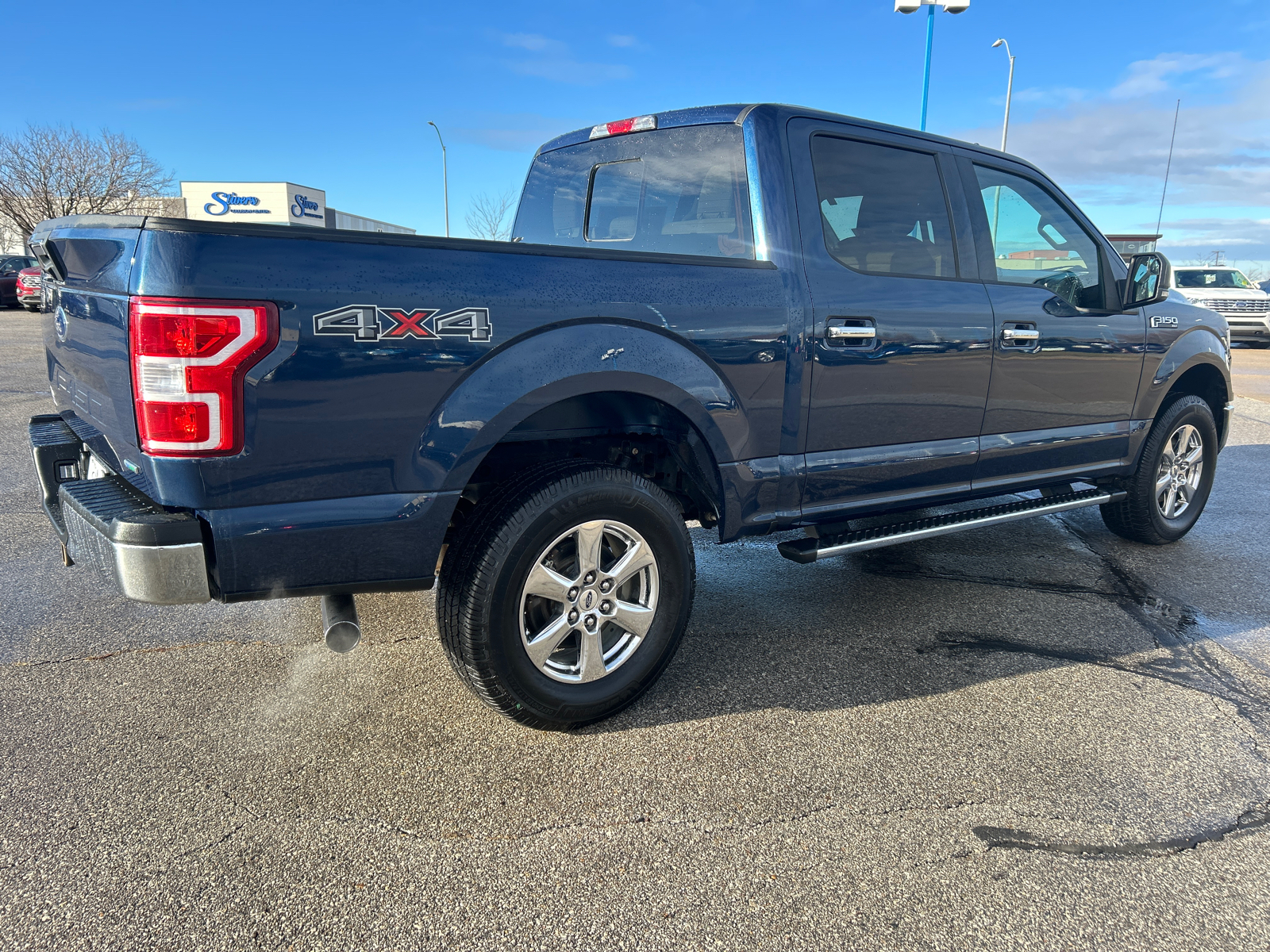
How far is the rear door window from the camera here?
3.32m

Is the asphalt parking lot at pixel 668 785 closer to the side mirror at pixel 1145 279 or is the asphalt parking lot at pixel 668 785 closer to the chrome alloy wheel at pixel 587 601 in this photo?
the chrome alloy wheel at pixel 587 601

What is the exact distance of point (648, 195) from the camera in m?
3.71

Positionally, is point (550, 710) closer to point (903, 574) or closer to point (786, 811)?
point (786, 811)

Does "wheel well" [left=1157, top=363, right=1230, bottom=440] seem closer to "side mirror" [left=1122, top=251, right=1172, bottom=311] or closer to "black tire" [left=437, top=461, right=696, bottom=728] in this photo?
"side mirror" [left=1122, top=251, right=1172, bottom=311]

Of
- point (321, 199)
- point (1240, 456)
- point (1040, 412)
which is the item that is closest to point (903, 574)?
point (1040, 412)

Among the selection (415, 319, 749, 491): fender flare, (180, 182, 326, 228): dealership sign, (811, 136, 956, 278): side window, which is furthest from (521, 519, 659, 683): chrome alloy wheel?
(180, 182, 326, 228): dealership sign

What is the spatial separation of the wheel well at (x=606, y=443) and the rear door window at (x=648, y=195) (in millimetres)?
732

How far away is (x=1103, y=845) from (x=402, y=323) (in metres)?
2.30

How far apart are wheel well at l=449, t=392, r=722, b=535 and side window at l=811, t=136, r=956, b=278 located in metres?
0.95

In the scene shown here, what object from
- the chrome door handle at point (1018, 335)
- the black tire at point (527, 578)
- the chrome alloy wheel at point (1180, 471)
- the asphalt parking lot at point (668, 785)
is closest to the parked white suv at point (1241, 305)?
the chrome alloy wheel at point (1180, 471)

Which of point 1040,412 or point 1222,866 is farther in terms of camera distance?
point 1040,412

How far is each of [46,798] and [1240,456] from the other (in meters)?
9.03

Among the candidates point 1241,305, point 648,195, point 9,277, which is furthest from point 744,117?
point 9,277

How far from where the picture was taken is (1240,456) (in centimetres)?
798
